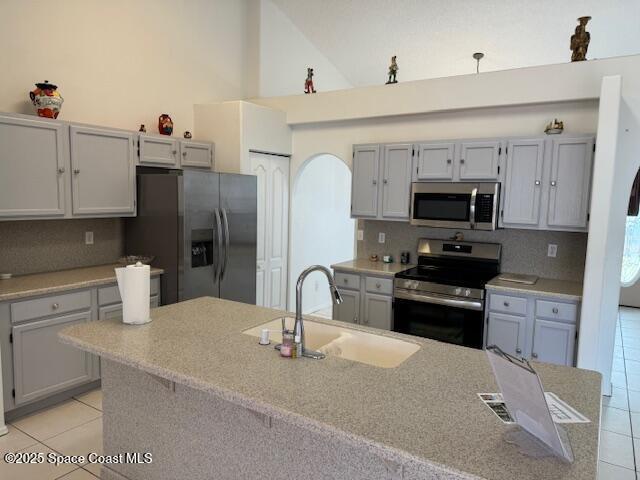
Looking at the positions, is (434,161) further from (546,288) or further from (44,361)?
(44,361)

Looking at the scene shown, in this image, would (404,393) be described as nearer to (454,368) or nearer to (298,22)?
(454,368)

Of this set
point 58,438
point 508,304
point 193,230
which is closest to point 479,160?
point 508,304

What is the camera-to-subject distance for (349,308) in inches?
178

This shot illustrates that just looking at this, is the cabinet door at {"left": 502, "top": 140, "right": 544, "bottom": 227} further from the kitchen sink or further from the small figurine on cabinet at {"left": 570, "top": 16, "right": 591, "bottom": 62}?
the kitchen sink

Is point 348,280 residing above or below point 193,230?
below

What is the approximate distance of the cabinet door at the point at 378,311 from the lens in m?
4.27

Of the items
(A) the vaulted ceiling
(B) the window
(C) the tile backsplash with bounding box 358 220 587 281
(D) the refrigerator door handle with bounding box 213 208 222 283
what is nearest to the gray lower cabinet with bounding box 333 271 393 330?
(C) the tile backsplash with bounding box 358 220 587 281

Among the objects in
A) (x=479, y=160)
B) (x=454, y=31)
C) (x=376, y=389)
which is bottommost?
(x=376, y=389)

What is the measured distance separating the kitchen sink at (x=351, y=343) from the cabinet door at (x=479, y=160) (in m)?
2.35

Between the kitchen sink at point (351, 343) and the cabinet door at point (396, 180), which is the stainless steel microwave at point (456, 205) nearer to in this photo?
the cabinet door at point (396, 180)

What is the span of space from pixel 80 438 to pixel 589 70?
15.3ft

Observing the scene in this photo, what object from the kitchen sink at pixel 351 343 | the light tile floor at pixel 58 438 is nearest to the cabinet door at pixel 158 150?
the light tile floor at pixel 58 438

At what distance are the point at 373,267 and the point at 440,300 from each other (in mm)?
830

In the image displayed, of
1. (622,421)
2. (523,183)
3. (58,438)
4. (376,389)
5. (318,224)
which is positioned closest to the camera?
(376,389)
